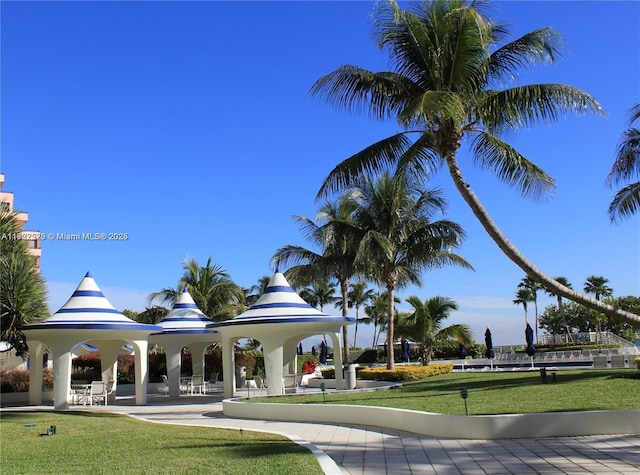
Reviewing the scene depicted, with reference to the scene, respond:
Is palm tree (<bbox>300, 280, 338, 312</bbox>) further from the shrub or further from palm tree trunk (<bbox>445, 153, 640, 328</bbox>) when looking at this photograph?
palm tree trunk (<bbox>445, 153, 640, 328</bbox>)

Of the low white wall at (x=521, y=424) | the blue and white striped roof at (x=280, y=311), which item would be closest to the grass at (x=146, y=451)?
the low white wall at (x=521, y=424)

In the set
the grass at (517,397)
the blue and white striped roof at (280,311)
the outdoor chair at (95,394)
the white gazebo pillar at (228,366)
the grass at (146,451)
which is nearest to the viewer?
the grass at (146,451)

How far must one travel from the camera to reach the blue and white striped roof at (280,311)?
20797 millimetres

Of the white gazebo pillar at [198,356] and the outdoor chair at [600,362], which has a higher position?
the white gazebo pillar at [198,356]

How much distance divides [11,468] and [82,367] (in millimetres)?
23330

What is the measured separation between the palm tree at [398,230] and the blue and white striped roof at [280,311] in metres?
3.51

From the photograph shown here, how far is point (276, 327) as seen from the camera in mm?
20922

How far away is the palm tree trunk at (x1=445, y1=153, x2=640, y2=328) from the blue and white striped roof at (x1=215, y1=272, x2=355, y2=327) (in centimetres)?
981

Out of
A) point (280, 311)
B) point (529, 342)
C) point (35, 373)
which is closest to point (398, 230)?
point (280, 311)

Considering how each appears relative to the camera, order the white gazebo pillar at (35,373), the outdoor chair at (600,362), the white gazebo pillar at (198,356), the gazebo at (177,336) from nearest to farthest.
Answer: the white gazebo pillar at (35,373), the gazebo at (177,336), the outdoor chair at (600,362), the white gazebo pillar at (198,356)

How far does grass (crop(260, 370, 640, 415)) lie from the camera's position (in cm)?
1264

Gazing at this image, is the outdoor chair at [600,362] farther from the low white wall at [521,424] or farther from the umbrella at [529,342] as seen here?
the low white wall at [521,424]

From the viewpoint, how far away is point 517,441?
10.6 metres

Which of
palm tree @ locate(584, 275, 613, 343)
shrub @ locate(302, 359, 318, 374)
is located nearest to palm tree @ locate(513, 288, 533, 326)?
palm tree @ locate(584, 275, 613, 343)
